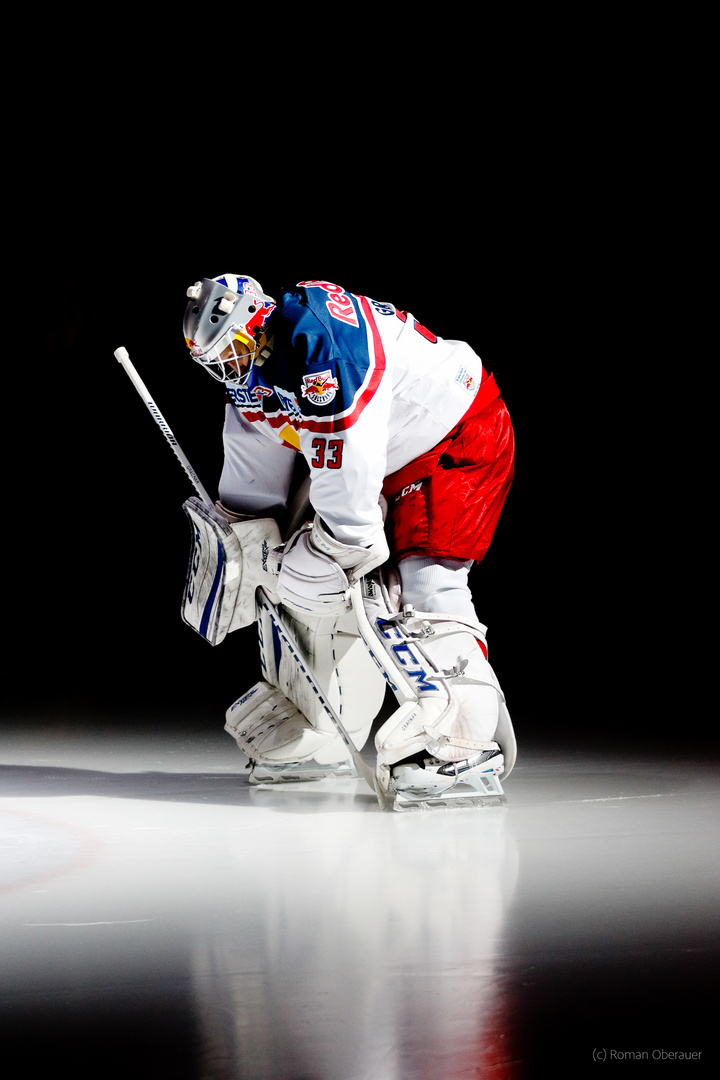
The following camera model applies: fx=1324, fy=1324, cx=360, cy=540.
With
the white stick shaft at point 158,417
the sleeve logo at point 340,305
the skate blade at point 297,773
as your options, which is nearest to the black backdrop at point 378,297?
the skate blade at point 297,773

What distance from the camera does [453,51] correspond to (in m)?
5.42

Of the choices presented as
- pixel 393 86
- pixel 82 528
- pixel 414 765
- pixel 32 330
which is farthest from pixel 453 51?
pixel 414 765

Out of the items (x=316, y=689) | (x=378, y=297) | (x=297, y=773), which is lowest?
(x=297, y=773)

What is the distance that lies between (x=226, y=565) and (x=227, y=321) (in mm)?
578

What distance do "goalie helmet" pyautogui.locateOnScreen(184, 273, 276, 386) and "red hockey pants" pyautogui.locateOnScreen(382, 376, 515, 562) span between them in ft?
1.46

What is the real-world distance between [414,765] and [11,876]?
915 mm

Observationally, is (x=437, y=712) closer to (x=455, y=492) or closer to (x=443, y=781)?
(x=443, y=781)

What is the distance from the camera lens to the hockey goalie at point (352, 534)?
8.87ft

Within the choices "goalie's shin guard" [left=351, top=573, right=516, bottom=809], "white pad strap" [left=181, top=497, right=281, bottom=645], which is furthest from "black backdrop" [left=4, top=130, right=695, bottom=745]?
"goalie's shin guard" [left=351, top=573, right=516, bottom=809]

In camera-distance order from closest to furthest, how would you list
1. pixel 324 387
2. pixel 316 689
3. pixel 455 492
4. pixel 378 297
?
pixel 324 387 → pixel 455 492 → pixel 316 689 → pixel 378 297

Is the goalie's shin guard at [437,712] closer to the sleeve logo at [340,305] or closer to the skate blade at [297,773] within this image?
the skate blade at [297,773]

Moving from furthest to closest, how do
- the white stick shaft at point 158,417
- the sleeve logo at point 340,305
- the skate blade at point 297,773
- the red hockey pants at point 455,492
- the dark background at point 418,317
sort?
the dark background at point 418,317 → the skate blade at point 297,773 → the white stick shaft at point 158,417 → the red hockey pants at point 455,492 → the sleeve logo at point 340,305

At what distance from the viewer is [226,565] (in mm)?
3068

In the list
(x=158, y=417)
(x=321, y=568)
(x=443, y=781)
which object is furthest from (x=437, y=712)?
(x=158, y=417)
